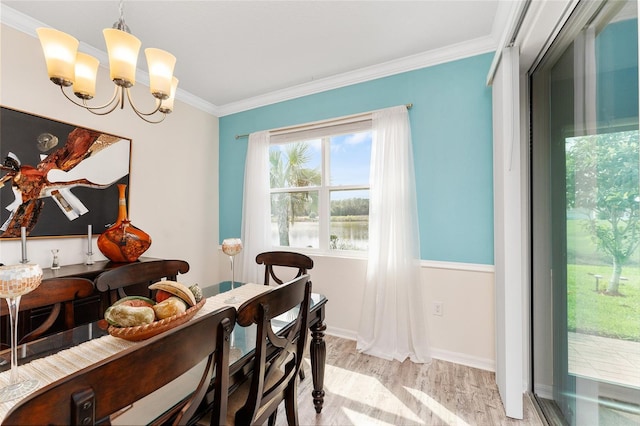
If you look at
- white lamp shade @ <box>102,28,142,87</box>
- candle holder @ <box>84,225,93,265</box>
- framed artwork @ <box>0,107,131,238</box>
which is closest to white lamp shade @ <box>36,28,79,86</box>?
white lamp shade @ <box>102,28,142,87</box>

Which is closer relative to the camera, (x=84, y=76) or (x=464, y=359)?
(x=84, y=76)

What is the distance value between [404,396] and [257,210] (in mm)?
2240

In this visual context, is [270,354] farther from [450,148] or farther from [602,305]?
[450,148]

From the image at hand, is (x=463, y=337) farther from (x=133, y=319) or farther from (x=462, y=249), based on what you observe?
(x=133, y=319)

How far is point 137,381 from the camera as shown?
571 millimetres

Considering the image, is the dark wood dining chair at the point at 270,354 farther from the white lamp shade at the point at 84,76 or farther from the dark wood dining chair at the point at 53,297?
the white lamp shade at the point at 84,76

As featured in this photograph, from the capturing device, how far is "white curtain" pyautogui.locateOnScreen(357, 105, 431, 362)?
2.38 metres

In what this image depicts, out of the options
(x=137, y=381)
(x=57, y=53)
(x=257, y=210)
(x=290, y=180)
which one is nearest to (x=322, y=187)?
(x=290, y=180)

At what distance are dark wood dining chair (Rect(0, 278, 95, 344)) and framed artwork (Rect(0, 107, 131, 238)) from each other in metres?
1.02

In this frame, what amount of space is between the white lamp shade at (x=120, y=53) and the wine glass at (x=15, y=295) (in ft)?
2.92

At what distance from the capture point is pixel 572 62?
1418 mm

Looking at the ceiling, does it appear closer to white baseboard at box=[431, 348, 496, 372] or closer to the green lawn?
the green lawn

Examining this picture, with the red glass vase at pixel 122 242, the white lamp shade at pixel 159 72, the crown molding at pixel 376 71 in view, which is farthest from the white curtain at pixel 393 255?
the red glass vase at pixel 122 242

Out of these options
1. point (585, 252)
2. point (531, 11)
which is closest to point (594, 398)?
point (585, 252)
